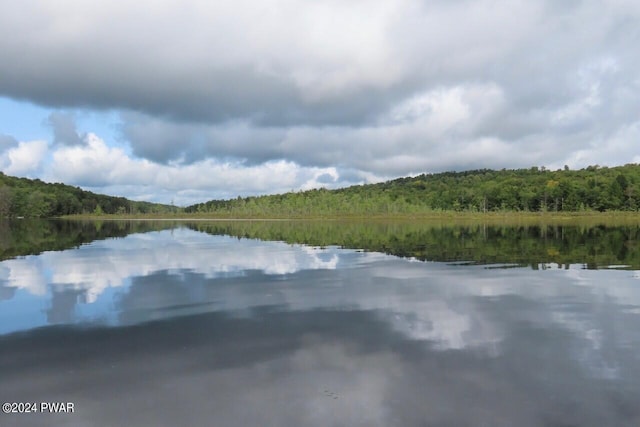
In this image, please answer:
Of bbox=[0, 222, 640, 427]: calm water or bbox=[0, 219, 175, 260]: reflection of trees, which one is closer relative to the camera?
bbox=[0, 222, 640, 427]: calm water

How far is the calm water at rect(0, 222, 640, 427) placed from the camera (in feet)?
28.6

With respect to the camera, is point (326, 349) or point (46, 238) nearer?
point (326, 349)

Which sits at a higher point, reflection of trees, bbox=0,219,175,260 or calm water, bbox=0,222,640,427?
reflection of trees, bbox=0,219,175,260

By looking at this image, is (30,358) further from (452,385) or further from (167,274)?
(167,274)

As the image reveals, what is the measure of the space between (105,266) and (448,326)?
22.9 metres

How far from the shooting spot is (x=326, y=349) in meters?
12.4

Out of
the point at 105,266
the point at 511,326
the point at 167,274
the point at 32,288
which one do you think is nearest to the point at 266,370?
the point at 511,326

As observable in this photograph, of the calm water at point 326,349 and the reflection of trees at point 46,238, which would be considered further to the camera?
the reflection of trees at point 46,238

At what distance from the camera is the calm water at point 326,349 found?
28.6 ft

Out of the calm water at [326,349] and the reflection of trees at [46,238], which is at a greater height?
the reflection of trees at [46,238]

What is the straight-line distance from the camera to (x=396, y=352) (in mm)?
11984

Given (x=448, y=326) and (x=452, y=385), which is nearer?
(x=452, y=385)

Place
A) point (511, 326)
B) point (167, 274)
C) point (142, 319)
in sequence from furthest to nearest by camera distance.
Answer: point (167, 274) < point (142, 319) < point (511, 326)

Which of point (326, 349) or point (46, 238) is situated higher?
point (46, 238)
